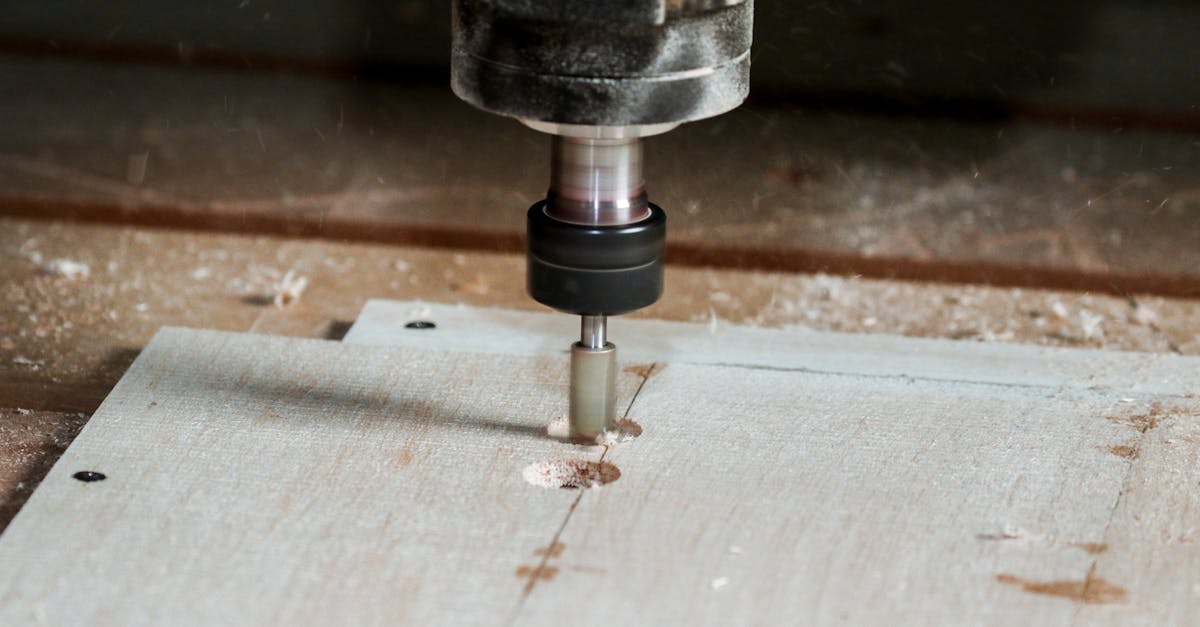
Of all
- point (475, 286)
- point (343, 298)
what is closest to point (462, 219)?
point (475, 286)

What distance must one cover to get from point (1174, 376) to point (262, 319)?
130cm

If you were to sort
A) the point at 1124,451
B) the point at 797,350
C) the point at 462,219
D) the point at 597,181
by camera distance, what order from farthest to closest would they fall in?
the point at 462,219, the point at 797,350, the point at 1124,451, the point at 597,181

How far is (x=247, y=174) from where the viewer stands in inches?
122

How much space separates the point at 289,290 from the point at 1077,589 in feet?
4.40

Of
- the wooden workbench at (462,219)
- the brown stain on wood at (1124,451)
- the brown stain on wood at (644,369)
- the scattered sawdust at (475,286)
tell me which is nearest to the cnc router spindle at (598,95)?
the brown stain on wood at (644,369)

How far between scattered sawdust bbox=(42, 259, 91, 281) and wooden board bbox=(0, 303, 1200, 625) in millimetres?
471

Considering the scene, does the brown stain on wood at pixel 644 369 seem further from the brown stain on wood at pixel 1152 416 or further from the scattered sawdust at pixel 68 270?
the scattered sawdust at pixel 68 270

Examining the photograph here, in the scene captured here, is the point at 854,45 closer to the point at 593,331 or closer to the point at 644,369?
the point at 644,369

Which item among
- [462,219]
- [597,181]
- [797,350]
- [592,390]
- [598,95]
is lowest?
[462,219]

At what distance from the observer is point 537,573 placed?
5.34 feet

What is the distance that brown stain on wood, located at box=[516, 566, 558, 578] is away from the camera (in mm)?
1619

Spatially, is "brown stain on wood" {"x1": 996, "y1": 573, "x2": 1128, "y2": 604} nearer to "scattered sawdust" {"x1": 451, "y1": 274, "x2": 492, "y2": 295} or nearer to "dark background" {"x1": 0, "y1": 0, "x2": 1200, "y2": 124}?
"scattered sawdust" {"x1": 451, "y1": 274, "x2": 492, "y2": 295}

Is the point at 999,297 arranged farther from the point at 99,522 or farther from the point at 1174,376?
the point at 99,522

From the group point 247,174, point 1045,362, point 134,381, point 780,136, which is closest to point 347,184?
point 247,174
